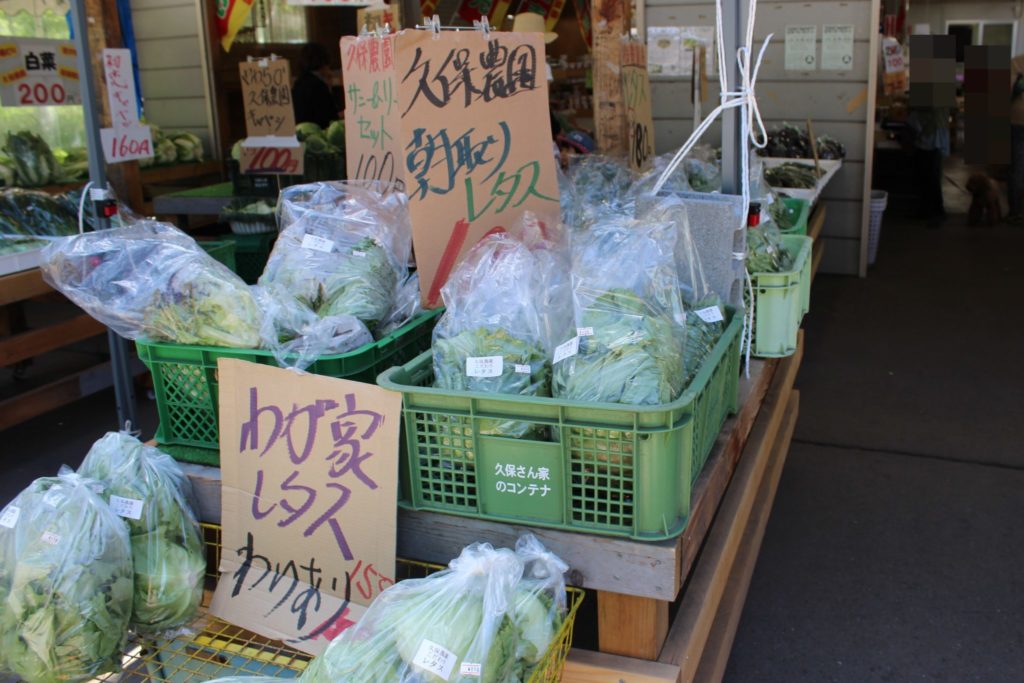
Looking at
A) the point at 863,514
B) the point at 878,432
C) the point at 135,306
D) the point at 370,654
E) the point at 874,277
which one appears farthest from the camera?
the point at 874,277

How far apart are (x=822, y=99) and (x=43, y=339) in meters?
5.33

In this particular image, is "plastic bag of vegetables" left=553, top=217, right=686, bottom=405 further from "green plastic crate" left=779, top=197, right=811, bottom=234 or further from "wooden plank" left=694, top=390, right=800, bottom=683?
"green plastic crate" left=779, top=197, right=811, bottom=234

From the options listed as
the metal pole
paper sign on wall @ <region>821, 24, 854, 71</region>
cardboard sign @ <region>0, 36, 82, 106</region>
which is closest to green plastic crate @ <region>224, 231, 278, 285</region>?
the metal pole

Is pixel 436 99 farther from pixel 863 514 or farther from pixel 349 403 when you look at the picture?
pixel 863 514

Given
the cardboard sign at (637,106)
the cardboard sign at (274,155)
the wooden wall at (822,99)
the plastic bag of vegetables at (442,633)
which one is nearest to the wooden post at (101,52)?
the cardboard sign at (274,155)

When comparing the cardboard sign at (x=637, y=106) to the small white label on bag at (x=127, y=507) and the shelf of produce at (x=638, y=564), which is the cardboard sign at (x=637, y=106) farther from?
the small white label on bag at (x=127, y=507)

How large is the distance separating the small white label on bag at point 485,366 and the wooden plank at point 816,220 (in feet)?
14.1

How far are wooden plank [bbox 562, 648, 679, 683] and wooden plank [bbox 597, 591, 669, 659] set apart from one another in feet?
0.06

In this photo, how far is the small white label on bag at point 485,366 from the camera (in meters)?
1.66

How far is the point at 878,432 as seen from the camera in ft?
13.5

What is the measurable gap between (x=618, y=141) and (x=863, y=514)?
1738mm

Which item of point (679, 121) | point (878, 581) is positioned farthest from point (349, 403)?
point (679, 121)

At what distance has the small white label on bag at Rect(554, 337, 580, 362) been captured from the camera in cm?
166

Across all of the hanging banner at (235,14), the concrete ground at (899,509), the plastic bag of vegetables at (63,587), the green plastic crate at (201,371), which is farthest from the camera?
the hanging banner at (235,14)
